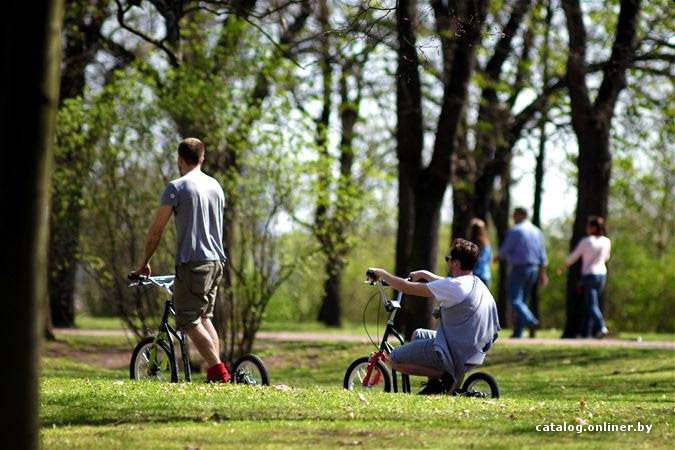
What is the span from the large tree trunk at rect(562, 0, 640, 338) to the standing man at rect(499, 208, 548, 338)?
1276 millimetres

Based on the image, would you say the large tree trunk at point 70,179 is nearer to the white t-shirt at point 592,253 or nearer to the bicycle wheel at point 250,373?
the white t-shirt at point 592,253

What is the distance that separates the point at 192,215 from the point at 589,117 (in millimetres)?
13517

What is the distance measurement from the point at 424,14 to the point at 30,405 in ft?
24.3

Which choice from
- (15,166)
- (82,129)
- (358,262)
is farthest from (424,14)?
(358,262)

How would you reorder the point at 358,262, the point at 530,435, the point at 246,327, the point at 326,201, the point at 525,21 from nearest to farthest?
the point at 530,435 → the point at 246,327 → the point at 326,201 → the point at 525,21 → the point at 358,262

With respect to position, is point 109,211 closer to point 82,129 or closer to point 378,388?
point 82,129

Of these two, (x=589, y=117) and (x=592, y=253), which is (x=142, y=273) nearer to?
(x=592, y=253)

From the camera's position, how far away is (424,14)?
1234 centimetres

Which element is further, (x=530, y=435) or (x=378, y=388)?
(x=378, y=388)

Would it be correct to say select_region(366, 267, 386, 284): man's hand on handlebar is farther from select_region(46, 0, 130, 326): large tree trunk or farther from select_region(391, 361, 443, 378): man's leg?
select_region(46, 0, 130, 326): large tree trunk

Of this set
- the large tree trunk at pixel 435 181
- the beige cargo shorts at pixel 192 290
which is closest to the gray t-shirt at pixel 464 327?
the beige cargo shorts at pixel 192 290

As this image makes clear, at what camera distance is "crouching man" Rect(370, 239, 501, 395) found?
36.2 feet

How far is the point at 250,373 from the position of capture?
1159cm

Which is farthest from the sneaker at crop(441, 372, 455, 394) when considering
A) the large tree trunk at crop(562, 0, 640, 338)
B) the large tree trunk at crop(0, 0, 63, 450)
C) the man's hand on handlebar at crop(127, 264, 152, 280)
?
the large tree trunk at crop(562, 0, 640, 338)
